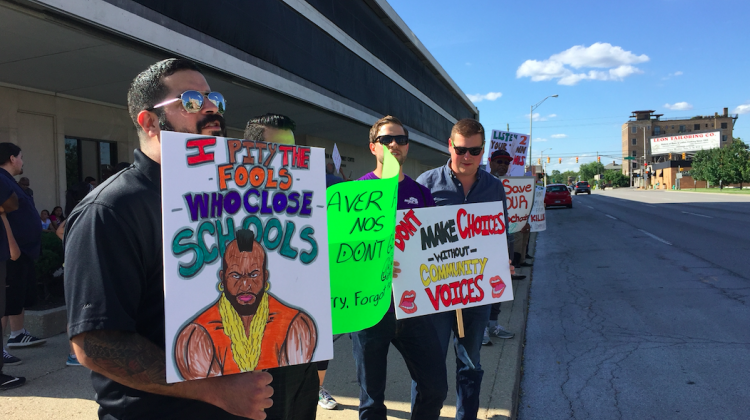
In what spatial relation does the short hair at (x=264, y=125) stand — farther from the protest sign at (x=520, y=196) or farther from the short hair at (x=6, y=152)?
the protest sign at (x=520, y=196)

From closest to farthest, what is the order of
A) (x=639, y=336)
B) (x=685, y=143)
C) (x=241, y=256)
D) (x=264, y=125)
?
(x=241, y=256)
(x=264, y=125)
(x=639, y=336)
(x=685, y=143)

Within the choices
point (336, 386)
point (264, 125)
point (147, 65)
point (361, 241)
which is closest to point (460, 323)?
point (361, 241)

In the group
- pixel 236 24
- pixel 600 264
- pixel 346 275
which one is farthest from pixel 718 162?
pixel 346 275

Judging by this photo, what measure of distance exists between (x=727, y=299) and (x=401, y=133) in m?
6.24

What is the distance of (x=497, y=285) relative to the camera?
3113 mm

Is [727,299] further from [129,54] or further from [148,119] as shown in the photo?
[129,54]

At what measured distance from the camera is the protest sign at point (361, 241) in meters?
2.21

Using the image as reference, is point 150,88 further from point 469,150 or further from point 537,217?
point 537,217

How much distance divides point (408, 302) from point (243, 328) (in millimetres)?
1411

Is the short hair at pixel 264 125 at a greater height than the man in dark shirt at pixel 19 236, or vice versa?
the short hair at pixel 264 125

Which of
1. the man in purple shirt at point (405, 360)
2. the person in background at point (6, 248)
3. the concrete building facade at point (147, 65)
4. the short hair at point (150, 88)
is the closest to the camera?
the short hair at point (150, 88)

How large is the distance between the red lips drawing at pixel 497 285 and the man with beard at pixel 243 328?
1840mm

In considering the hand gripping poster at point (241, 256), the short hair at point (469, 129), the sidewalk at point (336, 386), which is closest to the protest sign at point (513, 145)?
the sidewalk at point (336, 386)

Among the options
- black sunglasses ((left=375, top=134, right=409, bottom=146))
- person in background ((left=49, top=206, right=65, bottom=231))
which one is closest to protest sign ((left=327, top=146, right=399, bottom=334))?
black sunglasses ((left=375, top=134, right=409, bottom=146))
